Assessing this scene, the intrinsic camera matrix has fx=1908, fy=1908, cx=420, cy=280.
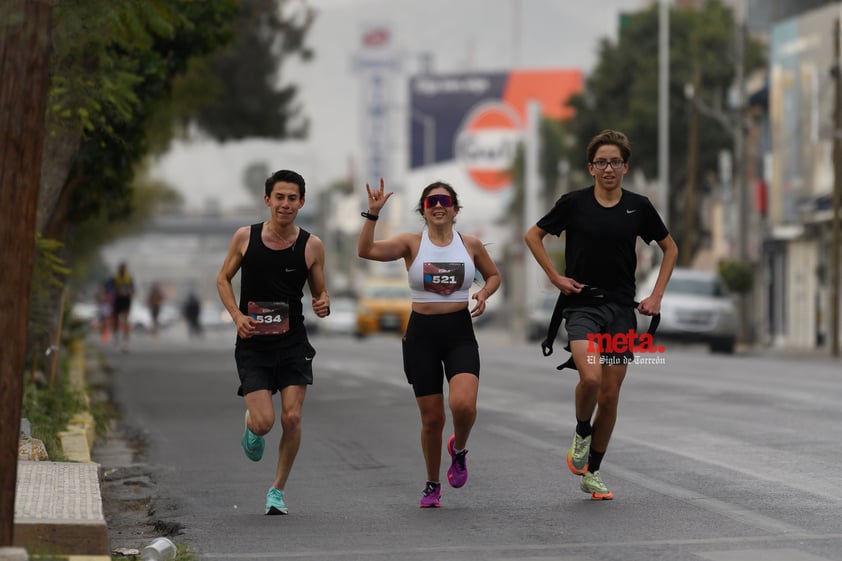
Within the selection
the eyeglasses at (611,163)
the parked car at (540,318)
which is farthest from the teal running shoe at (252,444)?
the parked car at (540,318)

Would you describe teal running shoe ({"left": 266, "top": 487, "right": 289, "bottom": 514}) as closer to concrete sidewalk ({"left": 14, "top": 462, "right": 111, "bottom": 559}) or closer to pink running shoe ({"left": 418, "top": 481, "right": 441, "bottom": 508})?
pink running shoe ({"left": 418, "top": 481, "right": 441, "bottom": 508})

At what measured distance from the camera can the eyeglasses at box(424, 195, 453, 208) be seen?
34.6 ft

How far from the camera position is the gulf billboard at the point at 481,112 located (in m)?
141

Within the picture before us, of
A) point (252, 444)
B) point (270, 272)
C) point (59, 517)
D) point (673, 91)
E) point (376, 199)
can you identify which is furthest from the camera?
point (673, 91)

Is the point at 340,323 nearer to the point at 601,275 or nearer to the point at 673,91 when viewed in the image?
the point at 673,91

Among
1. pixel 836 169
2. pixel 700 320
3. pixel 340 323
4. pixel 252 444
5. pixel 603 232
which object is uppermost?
pixel 836 169

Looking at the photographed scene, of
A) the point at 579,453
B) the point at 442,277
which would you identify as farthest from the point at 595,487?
the point at 442,277

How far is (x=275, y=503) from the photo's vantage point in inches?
416

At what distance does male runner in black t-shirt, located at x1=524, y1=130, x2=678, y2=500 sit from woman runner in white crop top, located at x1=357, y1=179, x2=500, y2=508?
520mm

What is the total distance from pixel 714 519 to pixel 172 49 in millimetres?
11535

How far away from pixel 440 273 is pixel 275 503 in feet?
5.15

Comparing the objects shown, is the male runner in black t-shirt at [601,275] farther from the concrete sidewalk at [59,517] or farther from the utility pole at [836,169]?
the utility pole at [836,169]

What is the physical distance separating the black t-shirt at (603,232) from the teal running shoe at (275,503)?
2045mm

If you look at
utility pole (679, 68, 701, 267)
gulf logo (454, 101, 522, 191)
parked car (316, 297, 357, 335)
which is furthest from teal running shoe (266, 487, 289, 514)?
gulf logo (454, 101, 522, 191)
